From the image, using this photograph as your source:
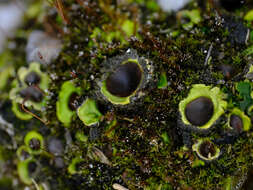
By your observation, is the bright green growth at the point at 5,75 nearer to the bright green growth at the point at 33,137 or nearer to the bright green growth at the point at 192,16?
the bright green growth at the point at 33,137

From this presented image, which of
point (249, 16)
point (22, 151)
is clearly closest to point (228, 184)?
point (249, 16)

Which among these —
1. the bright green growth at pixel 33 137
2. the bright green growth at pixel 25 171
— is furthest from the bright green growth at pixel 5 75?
the bright green growth at pixel 25 171

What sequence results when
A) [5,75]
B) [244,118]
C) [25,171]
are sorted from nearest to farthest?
[244,118]
[25,171]
[5,75]

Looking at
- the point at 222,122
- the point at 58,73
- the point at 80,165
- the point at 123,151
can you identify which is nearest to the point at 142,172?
the point at 123,151

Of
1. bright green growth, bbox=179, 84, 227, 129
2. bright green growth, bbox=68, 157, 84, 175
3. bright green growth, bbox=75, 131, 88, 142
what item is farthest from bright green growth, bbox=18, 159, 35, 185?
bright green growth, bbox=179, 84, 227, 129

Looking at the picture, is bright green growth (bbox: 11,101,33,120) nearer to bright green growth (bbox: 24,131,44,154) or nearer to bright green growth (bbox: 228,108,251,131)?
bright green growth (bbox: 24,131,44,154)

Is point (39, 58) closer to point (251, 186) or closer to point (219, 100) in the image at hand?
point (219, 100)

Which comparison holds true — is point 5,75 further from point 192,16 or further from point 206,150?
point 206,150
